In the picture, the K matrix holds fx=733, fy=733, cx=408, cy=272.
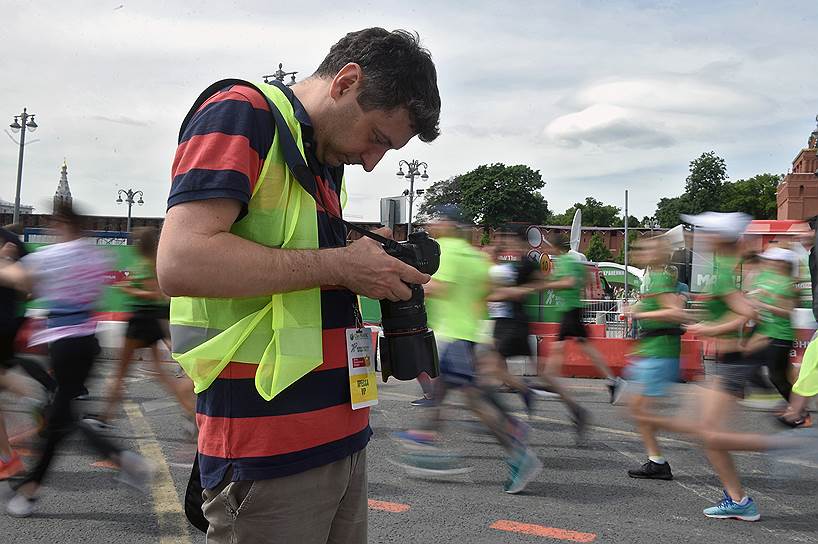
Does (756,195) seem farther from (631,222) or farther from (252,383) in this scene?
(252,383)

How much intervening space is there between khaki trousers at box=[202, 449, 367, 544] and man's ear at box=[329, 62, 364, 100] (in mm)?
796

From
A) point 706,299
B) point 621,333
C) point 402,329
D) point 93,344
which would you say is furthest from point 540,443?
point 621,333

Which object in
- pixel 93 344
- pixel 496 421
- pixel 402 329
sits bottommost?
pixel 496 421

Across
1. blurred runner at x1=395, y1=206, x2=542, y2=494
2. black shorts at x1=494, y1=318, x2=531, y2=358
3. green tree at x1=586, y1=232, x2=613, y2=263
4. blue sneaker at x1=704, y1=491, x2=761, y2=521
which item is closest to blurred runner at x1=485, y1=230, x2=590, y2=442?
black shorts at x1=494, y1=318, x2=531, y2=358

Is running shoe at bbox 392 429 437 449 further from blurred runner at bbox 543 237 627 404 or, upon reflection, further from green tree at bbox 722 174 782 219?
green tree at bbox 722 174 782 219

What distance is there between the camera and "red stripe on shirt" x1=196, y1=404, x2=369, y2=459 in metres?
1.45

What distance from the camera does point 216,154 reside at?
1.35 m

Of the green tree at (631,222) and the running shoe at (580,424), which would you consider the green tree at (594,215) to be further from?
the running shoe at (580,424)

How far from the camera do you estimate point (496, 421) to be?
16.9 feet

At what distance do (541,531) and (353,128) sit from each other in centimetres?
319

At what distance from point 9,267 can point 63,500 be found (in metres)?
1.44

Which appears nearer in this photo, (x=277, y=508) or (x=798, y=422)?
→ (x=277, y=508)

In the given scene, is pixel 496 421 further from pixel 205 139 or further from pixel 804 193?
pixel 804 193

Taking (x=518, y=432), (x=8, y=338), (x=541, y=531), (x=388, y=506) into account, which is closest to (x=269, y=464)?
(x=541, y=531)
